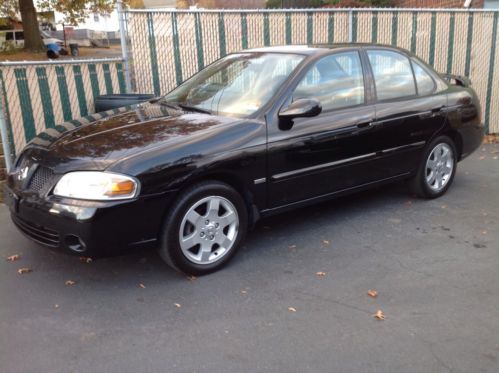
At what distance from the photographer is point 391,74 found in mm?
5246

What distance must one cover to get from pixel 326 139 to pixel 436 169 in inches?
73.8

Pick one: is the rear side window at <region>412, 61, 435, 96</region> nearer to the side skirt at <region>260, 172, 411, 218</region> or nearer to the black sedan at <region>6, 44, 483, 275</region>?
the black sedan at <region>6, 44, 483, 275</region>

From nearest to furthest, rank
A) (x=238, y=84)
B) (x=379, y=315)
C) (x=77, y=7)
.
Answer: (x=379, y=315)
(x=238, y=84)
(x=77, y=7)

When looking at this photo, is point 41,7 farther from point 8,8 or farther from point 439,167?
point 439,167

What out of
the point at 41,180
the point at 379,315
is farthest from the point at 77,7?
the point at 379,315

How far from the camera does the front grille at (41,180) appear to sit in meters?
3.63

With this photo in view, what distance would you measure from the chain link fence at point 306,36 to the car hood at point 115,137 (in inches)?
106

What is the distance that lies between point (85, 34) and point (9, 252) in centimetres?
4966

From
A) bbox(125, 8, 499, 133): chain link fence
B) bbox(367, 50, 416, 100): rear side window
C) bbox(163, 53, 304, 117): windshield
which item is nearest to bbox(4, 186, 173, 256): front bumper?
bbox(163, 53, 304, 117): windshield

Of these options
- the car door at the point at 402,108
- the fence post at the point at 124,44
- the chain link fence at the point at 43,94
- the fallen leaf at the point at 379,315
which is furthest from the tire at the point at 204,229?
the fence post at the point at 124,44

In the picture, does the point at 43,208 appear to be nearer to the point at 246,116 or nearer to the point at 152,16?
the point at 246,116

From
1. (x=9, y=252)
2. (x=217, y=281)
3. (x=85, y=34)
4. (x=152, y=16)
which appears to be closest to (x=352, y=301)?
(x=217, y=281)

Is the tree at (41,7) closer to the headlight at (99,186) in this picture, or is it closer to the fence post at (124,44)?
the fence post at (124,44)

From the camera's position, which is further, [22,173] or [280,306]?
[22,173]
